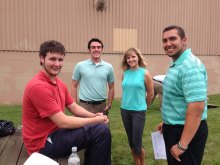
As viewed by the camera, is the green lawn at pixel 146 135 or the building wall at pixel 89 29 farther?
the building wall at pixel 89 29

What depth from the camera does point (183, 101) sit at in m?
2.97

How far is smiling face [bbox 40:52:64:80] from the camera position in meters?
3.29

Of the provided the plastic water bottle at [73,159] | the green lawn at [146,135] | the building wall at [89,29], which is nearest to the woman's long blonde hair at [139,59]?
the green lawn at [146,135]

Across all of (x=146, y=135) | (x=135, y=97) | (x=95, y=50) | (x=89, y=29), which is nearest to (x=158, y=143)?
(x=135, y=97)

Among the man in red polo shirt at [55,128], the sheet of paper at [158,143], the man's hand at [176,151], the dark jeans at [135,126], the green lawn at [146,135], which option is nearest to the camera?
the man's hand at [176,151]

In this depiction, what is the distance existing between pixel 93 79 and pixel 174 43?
259 cm

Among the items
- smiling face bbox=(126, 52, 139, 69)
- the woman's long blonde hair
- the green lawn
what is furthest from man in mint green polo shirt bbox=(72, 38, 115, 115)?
the green lawn

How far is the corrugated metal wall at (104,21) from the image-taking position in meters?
11.3

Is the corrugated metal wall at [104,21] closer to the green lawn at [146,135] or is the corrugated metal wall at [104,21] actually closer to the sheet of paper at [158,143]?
the green lawn at [146,135]

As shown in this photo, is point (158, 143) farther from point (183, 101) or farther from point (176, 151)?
point (183, 101)

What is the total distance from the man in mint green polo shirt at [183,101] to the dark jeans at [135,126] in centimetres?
136

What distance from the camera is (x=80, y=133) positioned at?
3.29 metres

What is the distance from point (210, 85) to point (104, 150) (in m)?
13.0

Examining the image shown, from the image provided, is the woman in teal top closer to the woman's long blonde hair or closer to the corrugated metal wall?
the woman's long blonde hair
